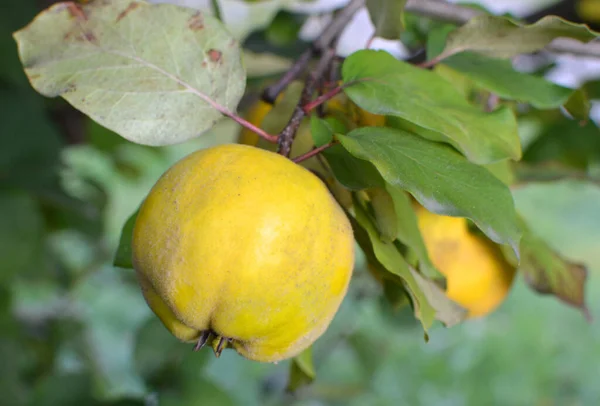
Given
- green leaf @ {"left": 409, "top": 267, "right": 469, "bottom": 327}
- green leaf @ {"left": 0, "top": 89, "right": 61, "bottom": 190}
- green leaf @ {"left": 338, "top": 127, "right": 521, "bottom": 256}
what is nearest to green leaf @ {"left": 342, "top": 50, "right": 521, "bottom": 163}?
green leaf @ {"left": 338, "top": 127, "right": 521, "bottom": 256}

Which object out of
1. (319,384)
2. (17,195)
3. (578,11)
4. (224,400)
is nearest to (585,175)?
(578,11)

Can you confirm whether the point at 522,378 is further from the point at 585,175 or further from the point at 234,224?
the point at 234,224

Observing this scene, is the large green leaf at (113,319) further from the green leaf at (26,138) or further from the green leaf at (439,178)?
the green leaf at (439,178)

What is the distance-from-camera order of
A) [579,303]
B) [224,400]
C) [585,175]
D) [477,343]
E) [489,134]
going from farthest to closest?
1. [477,343]
2. [224,400]
3. [585,175]
4. [579,303]
5. [489,134]

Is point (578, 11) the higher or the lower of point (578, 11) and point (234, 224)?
the lower

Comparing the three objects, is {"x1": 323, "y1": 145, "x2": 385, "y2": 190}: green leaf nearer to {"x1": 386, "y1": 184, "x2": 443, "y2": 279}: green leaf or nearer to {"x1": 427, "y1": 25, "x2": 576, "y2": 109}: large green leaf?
{"x1": 386, "y1": 184, "x2": 443, "y2": 279}: green leaf

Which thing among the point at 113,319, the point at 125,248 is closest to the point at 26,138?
the point at 125,248
